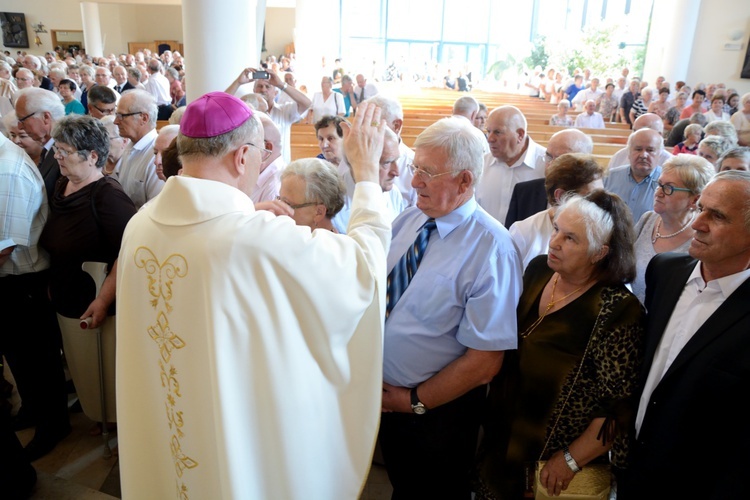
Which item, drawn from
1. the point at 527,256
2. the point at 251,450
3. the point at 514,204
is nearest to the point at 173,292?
the point at 251,450

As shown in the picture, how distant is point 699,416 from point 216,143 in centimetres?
162

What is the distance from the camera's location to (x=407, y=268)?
2.02m

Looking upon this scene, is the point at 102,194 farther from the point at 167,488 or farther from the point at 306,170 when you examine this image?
the point at 167,488

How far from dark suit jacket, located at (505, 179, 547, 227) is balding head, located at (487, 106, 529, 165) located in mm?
503

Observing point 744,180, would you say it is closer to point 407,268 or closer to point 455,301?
point 455,301

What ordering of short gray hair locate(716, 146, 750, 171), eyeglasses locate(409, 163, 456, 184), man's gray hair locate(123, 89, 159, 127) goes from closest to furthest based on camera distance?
eyeglasses locate(409, 163, 456, 184), short gray hair locate(716, 146, 750, 171), man's gray hair locate(123, 89, 159, 127)

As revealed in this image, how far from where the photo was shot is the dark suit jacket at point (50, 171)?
3.25 m

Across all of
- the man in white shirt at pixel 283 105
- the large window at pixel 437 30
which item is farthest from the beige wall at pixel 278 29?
the man in white shirt at pixel 283 105

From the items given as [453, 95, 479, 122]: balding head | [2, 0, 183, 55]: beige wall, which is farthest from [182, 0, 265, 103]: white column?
[2, 0, 183, 55]: beige wall

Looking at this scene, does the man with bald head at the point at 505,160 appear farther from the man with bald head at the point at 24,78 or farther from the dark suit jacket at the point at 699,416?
the man with bald head at the point at 24,78

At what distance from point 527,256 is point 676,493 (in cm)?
129

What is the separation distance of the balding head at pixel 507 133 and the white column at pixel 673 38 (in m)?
14.0

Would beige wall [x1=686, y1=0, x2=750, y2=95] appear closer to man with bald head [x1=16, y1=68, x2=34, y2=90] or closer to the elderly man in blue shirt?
man with bald head [x1=16, y1=68, x2=34, y2=90]

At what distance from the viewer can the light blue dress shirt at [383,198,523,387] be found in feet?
5.90
